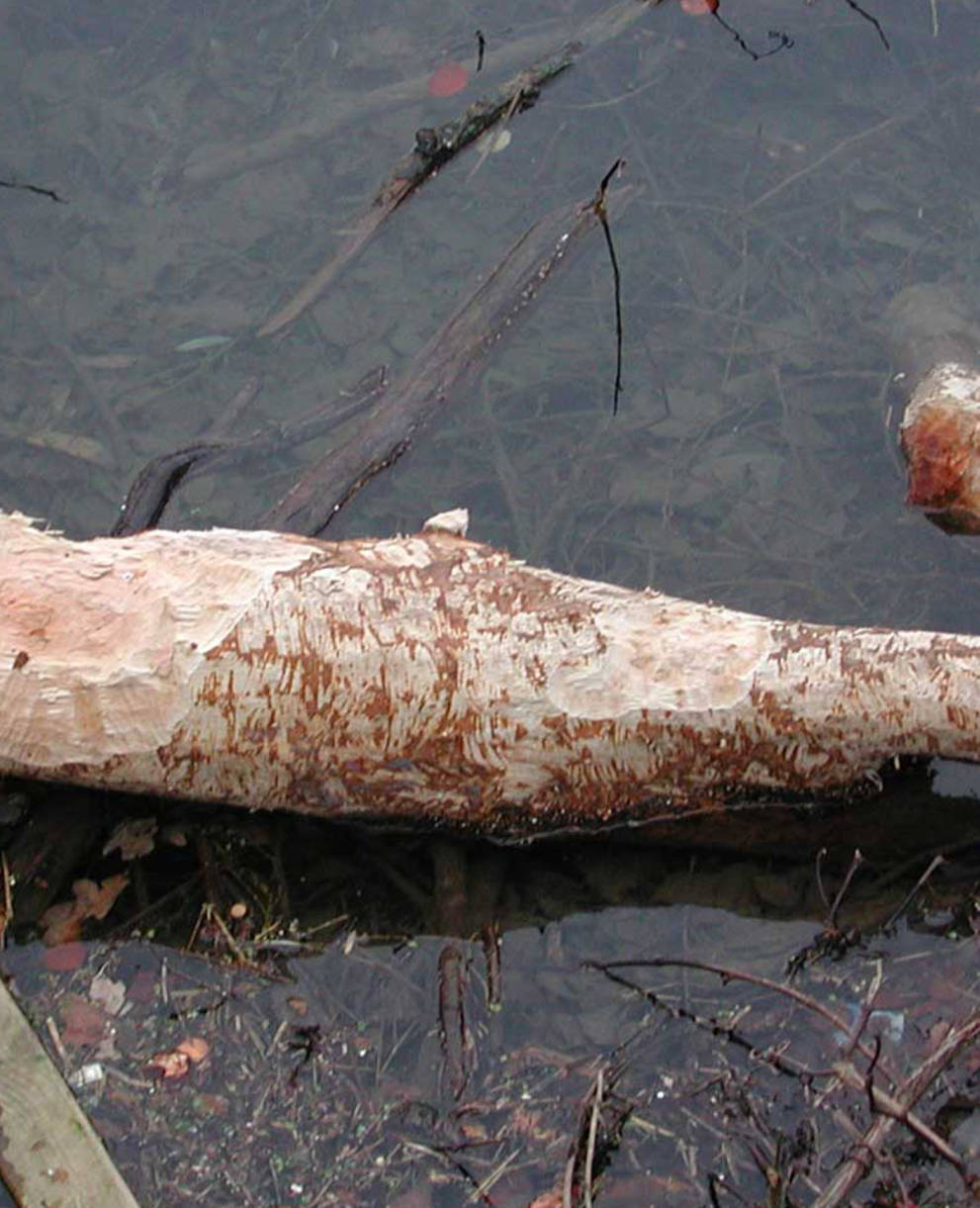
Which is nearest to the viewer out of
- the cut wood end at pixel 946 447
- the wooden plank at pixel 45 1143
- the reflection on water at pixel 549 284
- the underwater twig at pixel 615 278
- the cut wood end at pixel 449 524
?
the wooden plank at pixel 45 1143

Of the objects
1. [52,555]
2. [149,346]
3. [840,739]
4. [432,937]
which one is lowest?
[432,937]

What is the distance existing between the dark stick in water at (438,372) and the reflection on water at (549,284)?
82 millimetres

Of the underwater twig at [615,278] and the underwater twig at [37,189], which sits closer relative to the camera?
the underwater twig at [615,278]

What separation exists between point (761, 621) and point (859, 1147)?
1.12 m

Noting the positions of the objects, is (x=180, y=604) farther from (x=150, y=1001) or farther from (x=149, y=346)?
(x=149, y=346)

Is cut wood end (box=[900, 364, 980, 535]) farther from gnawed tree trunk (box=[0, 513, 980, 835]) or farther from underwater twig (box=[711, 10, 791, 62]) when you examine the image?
underwater twig (box=[711, 10, 791, 62])

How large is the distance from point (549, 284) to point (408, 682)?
73.2 inches

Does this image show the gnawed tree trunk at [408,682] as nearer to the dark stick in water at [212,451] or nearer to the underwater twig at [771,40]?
the dark stick in water at [212,451]

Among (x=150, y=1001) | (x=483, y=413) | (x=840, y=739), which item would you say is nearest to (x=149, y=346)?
(x=483, y=413)

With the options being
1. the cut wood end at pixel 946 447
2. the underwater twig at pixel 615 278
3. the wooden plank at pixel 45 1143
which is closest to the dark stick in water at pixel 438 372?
the underwater twig at pixel 615 278

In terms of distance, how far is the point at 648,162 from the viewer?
4.73 meters

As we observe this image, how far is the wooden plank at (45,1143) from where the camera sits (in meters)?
2.80

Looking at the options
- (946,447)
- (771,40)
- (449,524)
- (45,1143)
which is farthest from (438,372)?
(45,1143)

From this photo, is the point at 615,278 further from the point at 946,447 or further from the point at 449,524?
the point at 449,524
